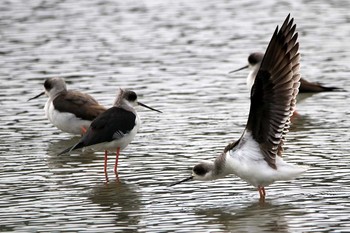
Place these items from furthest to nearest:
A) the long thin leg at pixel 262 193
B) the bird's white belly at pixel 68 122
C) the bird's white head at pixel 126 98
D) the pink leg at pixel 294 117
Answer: the pink leg at pixel 294 117
the bird's white belly at pixel 68 122
the bird's white head at pixel 126 98
the long thin leg at pixel 262 193

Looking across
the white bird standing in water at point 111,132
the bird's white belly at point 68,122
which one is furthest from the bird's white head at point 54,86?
the white bird standing in water at point 111,132

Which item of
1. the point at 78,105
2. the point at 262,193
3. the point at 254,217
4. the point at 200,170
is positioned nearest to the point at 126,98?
the point at 78,105

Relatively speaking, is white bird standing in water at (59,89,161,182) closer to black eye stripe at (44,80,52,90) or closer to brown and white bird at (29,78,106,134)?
brown and white bird at (29,78,106,134)

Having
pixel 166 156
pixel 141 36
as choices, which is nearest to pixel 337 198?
pixel 166 156

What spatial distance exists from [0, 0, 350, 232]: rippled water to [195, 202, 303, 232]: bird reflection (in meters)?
0.01

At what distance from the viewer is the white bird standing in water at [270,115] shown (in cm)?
1002

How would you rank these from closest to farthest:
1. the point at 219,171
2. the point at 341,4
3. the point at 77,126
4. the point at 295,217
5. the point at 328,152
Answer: the point at 295,217 → the point at 219,171 → the point at 328,152 → the point at 77,126 → the point at 341,4

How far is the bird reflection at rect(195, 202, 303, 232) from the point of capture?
9.63 metres

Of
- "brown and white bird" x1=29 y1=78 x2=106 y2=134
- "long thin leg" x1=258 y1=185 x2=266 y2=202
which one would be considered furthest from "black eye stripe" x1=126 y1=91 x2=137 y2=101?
"long thin leg" x1=258 y1=185 x2=266 y2=202

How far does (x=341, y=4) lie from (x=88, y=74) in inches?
342

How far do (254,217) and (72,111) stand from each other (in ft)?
15.7

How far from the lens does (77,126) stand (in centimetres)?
1402

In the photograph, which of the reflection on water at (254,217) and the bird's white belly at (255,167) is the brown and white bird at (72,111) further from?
the reflection on water at (254,217)

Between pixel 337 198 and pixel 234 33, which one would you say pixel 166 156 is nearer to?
pixel 337 198
